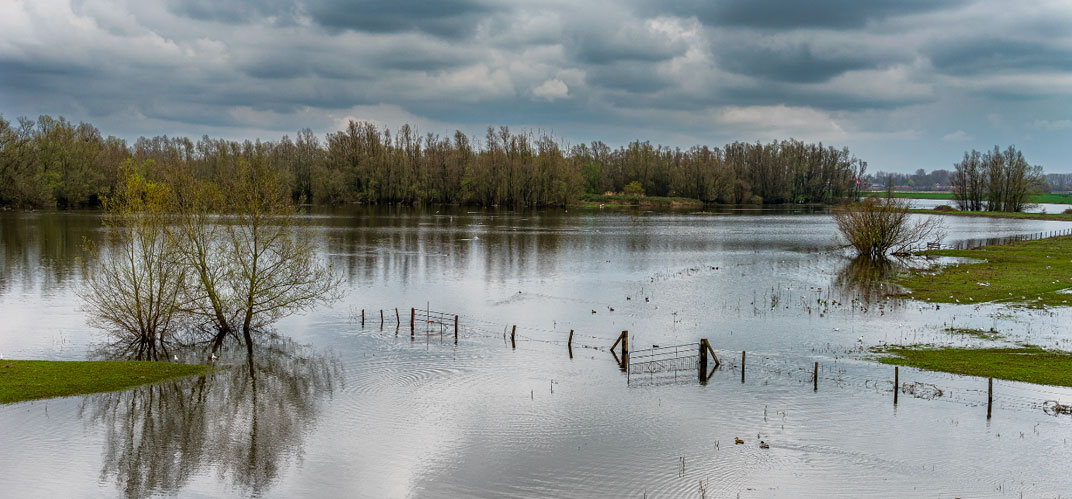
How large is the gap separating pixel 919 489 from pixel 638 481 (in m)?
7.72

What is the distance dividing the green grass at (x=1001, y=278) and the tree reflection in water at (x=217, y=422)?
3880cm

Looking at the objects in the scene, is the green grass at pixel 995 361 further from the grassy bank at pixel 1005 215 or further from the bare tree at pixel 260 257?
the grassy bank at pixel 1005 215

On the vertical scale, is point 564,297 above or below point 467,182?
below

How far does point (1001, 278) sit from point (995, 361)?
2860cm

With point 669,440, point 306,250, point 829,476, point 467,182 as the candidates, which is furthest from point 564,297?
point 467,182

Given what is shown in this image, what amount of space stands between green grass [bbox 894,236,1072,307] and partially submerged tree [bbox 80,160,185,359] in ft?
146

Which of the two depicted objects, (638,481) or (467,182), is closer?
(638,481)

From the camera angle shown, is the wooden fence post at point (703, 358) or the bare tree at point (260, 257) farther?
the bare tree at point (260, 257)

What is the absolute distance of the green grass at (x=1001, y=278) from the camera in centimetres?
4673

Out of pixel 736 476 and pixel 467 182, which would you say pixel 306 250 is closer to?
pixel 736 476

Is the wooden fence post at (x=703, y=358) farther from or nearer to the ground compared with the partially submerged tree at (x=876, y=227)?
nearer to the ground

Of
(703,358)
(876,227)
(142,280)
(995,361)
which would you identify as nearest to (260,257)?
(142,280)

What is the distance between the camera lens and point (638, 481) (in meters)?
21.4

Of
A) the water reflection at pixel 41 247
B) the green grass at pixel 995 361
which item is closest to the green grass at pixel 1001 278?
the green grass at pixel 995 361
